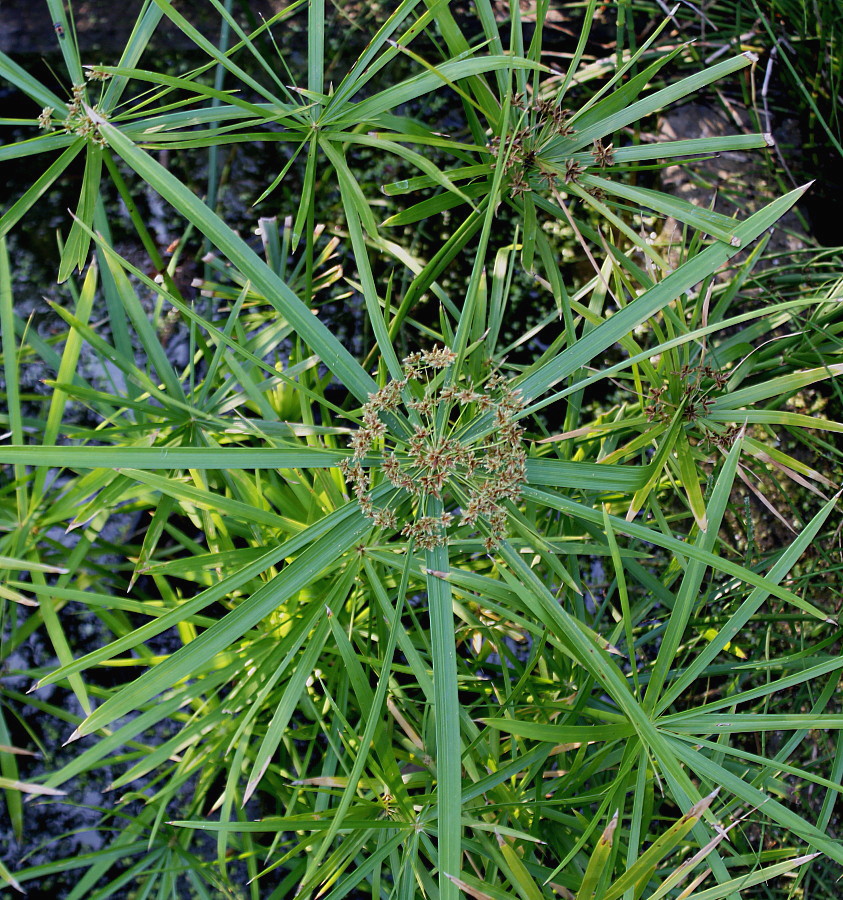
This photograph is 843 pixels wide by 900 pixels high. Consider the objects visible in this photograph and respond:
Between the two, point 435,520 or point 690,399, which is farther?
point 690,399

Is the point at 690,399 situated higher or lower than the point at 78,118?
lower

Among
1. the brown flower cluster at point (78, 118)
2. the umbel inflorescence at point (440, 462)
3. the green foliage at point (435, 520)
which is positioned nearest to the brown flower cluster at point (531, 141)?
the green foliage at point (435, 520)

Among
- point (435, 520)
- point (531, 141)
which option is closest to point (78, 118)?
point (531, 141)

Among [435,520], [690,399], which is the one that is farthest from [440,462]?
[690,399]

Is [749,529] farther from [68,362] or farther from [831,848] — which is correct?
[68,362]

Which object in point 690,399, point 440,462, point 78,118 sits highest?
point 78,118

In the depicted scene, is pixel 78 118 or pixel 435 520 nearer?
pixel 435 520

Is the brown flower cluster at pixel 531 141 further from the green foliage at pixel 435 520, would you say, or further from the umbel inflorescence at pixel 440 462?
the umbel inflorescence at pixel 440 462

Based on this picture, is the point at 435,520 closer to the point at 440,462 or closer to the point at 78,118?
the point at 440,462

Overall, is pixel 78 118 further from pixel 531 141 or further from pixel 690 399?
pixel 690 399
